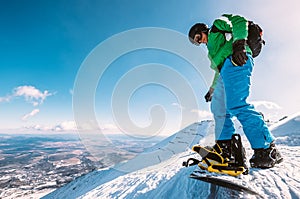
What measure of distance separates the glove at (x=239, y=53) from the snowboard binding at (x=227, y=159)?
1.06 metres

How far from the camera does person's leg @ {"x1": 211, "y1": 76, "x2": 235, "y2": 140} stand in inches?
114

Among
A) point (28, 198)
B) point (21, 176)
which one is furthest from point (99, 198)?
point (21, 176)

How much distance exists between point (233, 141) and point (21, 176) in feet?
353

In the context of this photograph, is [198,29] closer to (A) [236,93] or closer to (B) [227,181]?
(A) [236,93]

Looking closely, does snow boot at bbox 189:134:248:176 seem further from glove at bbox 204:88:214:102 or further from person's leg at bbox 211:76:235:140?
glove at bbox 204:88:214:102

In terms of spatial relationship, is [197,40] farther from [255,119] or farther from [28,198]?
[28,198]

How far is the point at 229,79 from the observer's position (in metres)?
2.64

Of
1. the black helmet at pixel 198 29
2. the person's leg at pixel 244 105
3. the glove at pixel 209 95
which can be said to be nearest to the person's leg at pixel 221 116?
the person's leg at pixel 244 105

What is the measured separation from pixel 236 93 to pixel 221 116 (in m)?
0.53

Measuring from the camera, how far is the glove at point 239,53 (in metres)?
2.37

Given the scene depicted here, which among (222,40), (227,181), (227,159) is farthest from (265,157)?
(222,40)

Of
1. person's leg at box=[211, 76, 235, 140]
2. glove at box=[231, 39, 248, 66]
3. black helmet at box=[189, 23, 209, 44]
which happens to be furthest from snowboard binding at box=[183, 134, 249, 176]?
black helmet at box=[189, 23, 209, 44]

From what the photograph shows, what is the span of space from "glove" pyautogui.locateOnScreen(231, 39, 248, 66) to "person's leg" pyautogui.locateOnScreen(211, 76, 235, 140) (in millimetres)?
660

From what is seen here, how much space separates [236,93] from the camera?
2.58 meters
